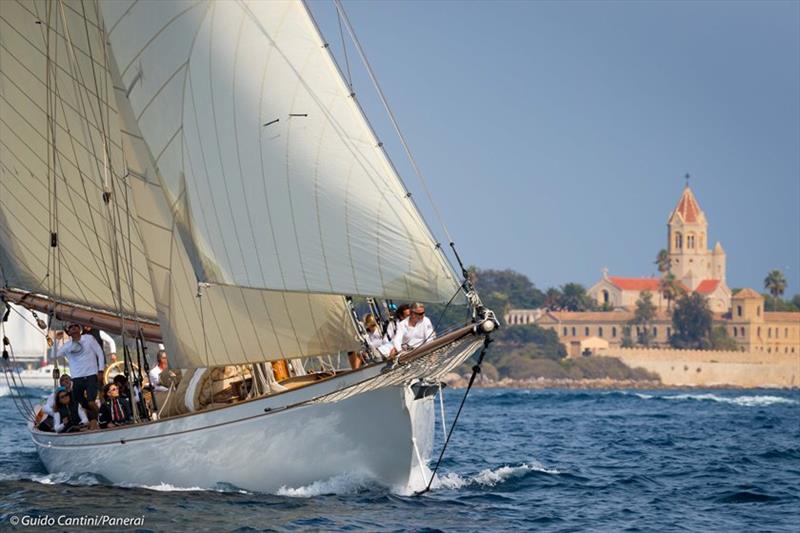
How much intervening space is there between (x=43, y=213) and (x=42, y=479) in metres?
4.40

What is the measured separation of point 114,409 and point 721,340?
172776 millimetres

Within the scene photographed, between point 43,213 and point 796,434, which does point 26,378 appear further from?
point 43,213

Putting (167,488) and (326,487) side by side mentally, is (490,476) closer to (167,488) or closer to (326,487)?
(326,487)

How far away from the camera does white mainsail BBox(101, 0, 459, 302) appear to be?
16406 millimetres

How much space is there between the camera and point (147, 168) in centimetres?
1881

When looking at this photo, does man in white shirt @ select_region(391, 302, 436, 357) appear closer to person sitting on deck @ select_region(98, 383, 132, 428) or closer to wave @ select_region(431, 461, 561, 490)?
wave @ select_region(431, 461, 561, 490)

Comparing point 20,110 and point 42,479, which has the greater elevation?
point 20,110

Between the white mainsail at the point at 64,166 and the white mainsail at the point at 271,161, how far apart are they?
314 cm

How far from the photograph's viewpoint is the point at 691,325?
18850cm

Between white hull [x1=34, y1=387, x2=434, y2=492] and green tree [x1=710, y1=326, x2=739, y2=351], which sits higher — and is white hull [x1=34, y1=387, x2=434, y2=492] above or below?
below

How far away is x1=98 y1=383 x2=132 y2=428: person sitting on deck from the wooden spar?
2.96 ft

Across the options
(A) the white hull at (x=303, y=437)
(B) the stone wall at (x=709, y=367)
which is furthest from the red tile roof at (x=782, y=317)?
(A) the white hull at (x=303, y=437)

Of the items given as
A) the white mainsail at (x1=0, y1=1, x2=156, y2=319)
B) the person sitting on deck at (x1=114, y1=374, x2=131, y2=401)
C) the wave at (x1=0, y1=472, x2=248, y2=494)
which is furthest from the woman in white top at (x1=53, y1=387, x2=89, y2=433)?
the white mainsail at (x1=0, y1=1, x2=156, y2=319)

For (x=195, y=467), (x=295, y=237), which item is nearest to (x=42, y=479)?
(x=195, y=467)
